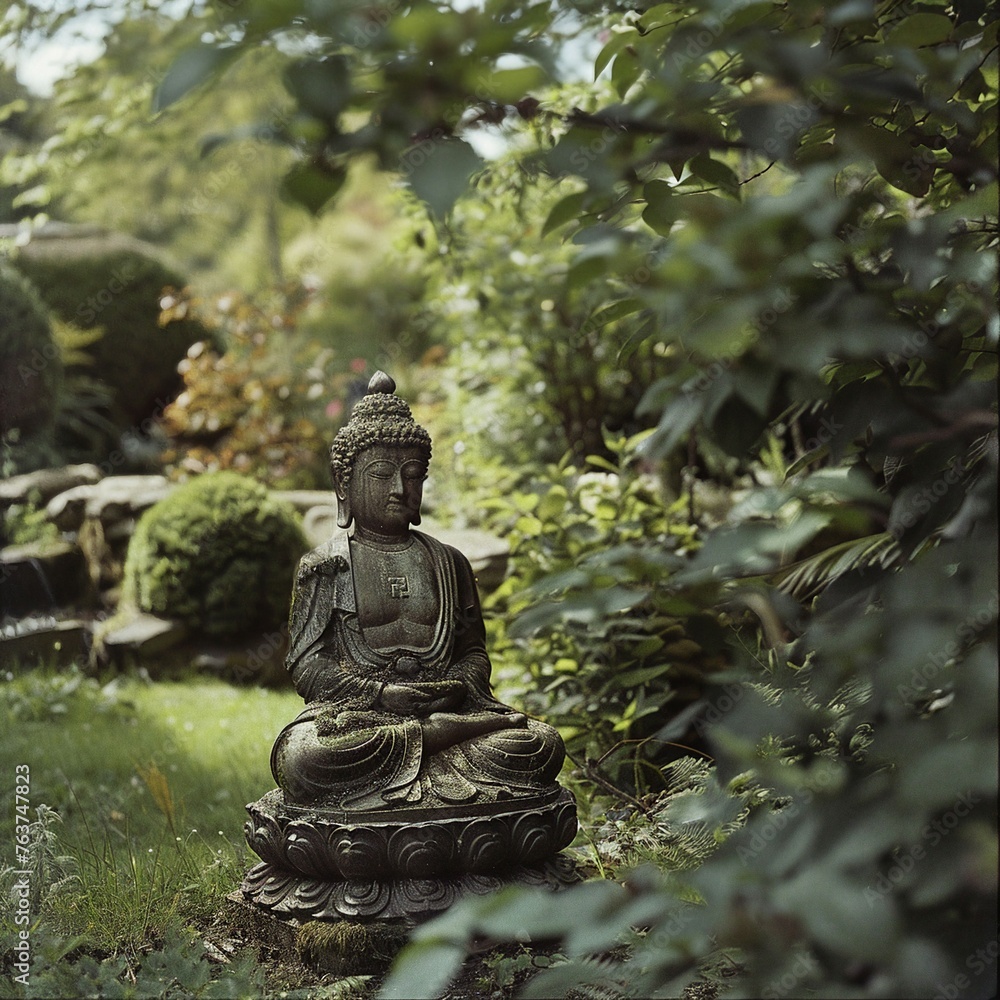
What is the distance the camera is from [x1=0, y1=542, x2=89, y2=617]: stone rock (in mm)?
7410

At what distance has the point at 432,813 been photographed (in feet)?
11.0

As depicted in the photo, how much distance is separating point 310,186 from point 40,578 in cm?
679

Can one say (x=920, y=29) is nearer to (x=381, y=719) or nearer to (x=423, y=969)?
(x=423, y=969)

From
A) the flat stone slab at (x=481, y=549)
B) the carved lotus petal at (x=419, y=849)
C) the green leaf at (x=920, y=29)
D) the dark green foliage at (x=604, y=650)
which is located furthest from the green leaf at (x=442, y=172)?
the flat stone slab at (x=481, y=549)

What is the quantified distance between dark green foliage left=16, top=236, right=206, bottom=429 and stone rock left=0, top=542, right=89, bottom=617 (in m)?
3.77

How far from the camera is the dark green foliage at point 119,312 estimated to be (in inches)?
440

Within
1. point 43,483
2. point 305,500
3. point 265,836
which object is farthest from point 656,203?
point 43,483

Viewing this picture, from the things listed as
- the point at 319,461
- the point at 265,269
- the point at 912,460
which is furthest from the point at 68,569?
the point at 265,269

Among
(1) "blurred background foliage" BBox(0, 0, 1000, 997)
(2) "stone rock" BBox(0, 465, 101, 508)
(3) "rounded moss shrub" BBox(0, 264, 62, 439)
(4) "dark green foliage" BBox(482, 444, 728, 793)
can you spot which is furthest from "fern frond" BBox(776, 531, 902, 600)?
(3) "rounded moss shrub" BBox(0, 264, 62, 439)

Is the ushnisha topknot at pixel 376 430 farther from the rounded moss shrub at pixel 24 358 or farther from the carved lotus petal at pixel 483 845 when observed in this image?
the rounded moss shrub at pixel 24 358

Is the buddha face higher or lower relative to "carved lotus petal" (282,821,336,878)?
higher

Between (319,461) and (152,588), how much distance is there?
272 centimetres

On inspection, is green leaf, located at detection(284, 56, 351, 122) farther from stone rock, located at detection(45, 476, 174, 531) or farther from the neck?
stone rock, located at detection(45, 476, 174, 531)

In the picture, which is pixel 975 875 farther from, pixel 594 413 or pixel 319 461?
pixel 319 461
